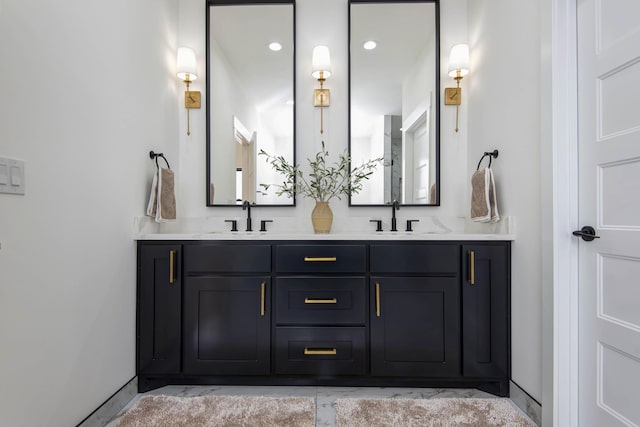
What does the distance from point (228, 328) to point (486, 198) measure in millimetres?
1689

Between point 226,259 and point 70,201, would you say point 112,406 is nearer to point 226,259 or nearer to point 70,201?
point 226,259

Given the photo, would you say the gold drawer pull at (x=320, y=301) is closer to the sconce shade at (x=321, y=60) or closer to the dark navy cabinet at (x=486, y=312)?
the dark navy cabinet at (x=486, y=312)

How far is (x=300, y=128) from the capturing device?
94.7 inches

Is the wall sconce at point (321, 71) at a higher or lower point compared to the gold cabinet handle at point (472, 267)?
higher

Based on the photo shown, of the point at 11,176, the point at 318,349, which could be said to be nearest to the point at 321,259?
the point at 318,349

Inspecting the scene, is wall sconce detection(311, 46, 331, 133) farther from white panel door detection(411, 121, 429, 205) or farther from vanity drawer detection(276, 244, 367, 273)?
vanity drawer detection(276, 244, 367, 273)

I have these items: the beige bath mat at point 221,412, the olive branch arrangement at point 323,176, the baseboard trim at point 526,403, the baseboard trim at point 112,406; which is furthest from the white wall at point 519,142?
the baseboard trim at point 112,406

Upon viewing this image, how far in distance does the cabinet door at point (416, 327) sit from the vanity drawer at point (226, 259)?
697mm

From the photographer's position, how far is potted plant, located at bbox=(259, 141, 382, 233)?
232 centimetres

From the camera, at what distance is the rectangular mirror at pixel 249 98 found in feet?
7.81

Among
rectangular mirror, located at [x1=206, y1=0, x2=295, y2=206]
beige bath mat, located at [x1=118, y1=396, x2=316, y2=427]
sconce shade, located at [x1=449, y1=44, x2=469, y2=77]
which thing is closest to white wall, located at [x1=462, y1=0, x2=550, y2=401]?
sconce shade, located at [x1=449, y1=44, x2=469, y2=77]

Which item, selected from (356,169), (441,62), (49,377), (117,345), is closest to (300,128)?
(356,169)

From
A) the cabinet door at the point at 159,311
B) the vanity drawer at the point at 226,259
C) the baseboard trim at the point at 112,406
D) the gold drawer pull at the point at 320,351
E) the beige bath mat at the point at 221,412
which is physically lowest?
the beige bath mat at the point at 221,412

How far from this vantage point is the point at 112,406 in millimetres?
1623
